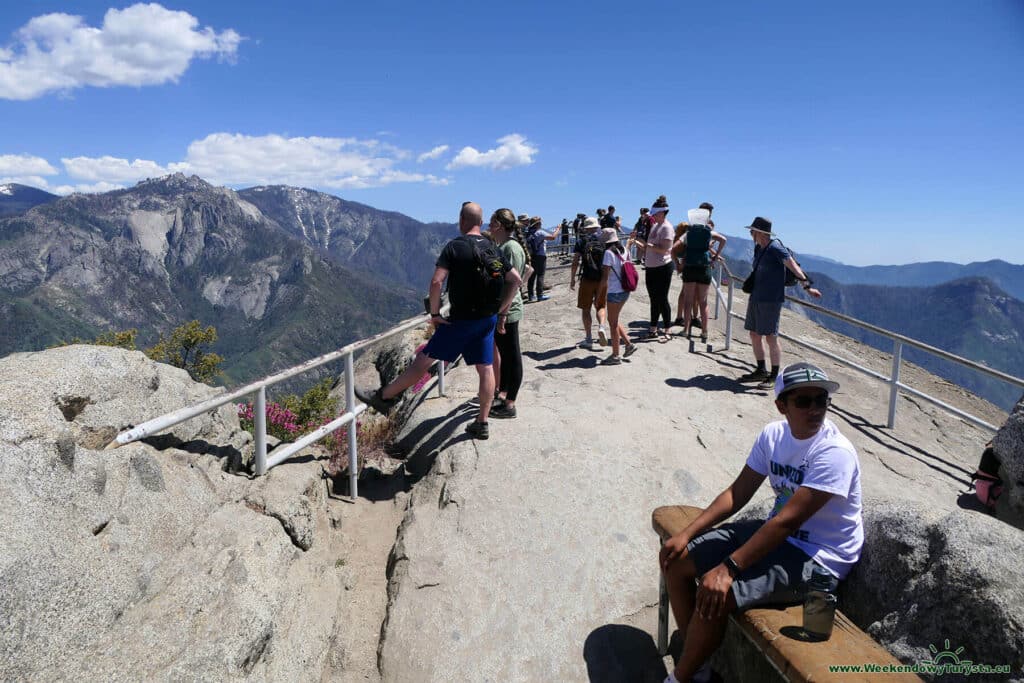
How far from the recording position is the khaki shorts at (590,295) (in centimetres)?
918

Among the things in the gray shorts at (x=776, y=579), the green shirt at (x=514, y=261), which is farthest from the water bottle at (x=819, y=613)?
the green shirt at (x=514, y=261)

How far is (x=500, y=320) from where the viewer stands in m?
6.09

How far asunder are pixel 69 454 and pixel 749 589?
10.9 feet

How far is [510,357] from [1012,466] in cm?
412

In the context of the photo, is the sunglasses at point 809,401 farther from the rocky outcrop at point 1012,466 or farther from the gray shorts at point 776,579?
the rocky outcrop at point 1012,466

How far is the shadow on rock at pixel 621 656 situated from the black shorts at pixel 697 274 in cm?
671

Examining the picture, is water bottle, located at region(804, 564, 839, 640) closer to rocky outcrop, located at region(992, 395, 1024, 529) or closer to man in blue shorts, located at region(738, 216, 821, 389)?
rocky outcrop, located at region(992, 395, 1024, 529)

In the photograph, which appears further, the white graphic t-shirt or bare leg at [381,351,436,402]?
bare leg at [381,351,436,402]

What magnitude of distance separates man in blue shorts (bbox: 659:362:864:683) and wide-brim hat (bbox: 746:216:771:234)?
527cm

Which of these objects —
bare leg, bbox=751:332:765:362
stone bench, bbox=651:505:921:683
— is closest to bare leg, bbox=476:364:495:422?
stone bench, bbox=651:505:921:683

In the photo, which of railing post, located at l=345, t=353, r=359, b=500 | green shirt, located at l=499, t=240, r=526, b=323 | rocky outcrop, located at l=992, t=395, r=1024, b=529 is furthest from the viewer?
green shirt, located at l=499, t=240, r=526, b=323

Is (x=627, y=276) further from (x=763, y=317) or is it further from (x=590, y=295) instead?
(x=763, y=317)

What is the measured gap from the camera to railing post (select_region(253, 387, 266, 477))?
14.1 ft

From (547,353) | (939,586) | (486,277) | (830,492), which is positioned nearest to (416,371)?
(486,277)
